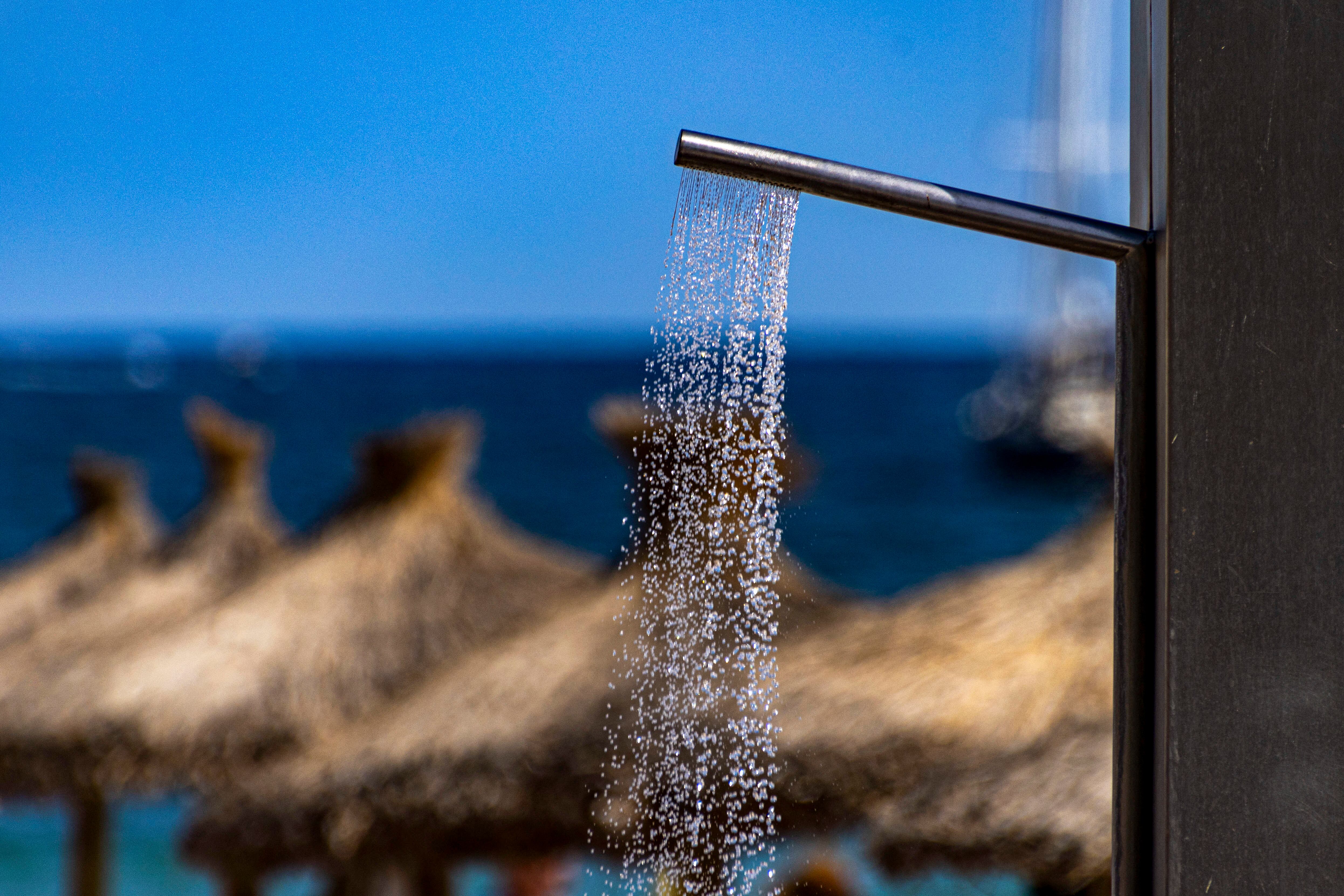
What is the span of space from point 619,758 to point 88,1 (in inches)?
1545

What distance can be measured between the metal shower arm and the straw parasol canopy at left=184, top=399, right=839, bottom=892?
7.96 feet

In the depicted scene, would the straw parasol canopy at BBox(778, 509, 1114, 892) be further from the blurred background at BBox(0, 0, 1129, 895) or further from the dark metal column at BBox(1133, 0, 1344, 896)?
the dark metal column at BBox(1133, 0, 1344, 896)

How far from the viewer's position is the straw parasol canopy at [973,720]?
230 cm

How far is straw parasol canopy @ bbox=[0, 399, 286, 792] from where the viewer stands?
3701mm

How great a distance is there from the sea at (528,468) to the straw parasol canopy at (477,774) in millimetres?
470

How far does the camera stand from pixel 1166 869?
37 centimetres

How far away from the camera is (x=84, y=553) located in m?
4.73

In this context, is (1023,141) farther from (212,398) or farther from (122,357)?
(122,357)

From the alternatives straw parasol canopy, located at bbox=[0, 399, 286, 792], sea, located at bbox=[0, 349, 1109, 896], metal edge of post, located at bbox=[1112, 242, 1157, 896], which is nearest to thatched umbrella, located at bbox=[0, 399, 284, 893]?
straw parasol canopy, located at bbox=[0, 399, 286, 792]

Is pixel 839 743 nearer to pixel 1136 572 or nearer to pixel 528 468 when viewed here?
pixel 1136 572

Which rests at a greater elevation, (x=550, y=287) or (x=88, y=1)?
(x=88, y=1)

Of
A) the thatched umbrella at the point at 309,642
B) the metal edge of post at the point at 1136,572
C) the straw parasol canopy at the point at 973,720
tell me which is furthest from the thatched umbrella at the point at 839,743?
the metal edge of post at the point at 1136,572

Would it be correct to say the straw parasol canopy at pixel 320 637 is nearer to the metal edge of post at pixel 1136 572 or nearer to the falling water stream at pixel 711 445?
the falling water stream at pixel 711 445

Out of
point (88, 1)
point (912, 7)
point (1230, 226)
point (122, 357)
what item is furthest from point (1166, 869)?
point (122, 357)
